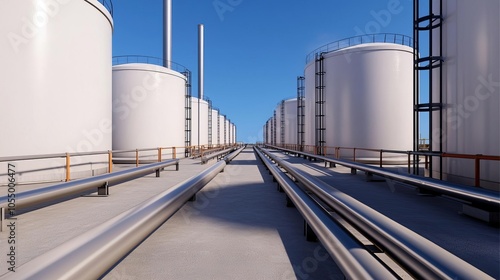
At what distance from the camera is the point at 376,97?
45.1 ft

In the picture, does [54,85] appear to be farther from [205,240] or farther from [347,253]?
[347,253]

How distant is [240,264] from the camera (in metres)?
2.68

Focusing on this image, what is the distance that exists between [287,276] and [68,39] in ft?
31.1

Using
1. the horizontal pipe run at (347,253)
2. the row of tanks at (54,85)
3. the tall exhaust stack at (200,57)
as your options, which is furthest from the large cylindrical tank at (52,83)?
the tall exhaust stack at (200,57)

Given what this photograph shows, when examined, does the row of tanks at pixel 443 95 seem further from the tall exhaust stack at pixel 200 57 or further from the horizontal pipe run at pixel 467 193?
the tall exhaust stack at pixel 200 57

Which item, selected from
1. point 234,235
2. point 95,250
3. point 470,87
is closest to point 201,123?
point 470,87

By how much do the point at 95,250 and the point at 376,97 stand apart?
14851mm

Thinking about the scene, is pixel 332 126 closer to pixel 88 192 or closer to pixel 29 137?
pixel 88 192

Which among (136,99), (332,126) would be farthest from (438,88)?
(136,99)

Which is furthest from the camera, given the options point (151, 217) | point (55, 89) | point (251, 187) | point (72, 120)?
point (72, 120)

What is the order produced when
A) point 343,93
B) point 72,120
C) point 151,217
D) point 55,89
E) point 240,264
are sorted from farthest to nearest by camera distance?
point 343,93 < point 72,120 < point 55,89 < point 240,264 < point 151,217

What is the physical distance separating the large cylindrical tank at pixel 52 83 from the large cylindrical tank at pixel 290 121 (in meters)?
Result: 25.8

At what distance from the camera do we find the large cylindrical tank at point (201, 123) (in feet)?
86.8

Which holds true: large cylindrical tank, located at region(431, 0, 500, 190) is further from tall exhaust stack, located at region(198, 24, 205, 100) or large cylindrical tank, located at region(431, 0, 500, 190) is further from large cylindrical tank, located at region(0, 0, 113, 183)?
tall exhaust stack, located at region(198, 24, 205, 100)
